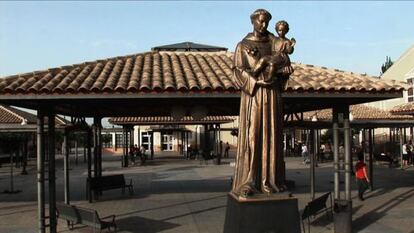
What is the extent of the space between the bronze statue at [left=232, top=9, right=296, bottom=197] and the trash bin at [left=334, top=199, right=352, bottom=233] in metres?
5.25

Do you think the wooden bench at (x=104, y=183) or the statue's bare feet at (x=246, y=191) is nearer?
the statue's bare feet at (x=246, y=191)

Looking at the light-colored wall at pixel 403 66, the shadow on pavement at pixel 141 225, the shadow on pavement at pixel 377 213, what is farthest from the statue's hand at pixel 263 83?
the light-colored wall at pixel 403 66

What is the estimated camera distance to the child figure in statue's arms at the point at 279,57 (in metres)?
6.07

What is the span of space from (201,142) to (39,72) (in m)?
41.2

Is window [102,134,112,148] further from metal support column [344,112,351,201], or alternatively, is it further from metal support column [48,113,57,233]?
metal support column [344,112,351,201]

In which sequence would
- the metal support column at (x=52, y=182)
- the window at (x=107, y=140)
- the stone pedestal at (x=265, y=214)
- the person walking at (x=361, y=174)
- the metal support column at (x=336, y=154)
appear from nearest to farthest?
the stone pedestal at (x=265, y=214), the metal support column at (x=52, y=182), the metal support column at (x=336, y=154), the person walking at (x=361, y=174), the window at (x=107, y=140)

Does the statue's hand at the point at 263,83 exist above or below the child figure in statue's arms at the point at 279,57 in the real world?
below

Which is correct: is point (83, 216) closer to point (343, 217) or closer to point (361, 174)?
point (343, 217)

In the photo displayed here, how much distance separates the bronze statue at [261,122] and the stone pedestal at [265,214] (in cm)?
14

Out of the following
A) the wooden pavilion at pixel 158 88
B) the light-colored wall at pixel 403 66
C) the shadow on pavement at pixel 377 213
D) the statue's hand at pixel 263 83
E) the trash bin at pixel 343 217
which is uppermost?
the light-colored wall at pixel 403 66

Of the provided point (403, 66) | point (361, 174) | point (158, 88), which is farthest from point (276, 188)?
point (403, 66)

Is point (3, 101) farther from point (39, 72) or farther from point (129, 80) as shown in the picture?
point (129, 80)

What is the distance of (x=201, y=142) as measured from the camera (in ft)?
173

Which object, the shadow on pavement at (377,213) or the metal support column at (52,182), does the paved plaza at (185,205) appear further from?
the metal support column at (52,182)
